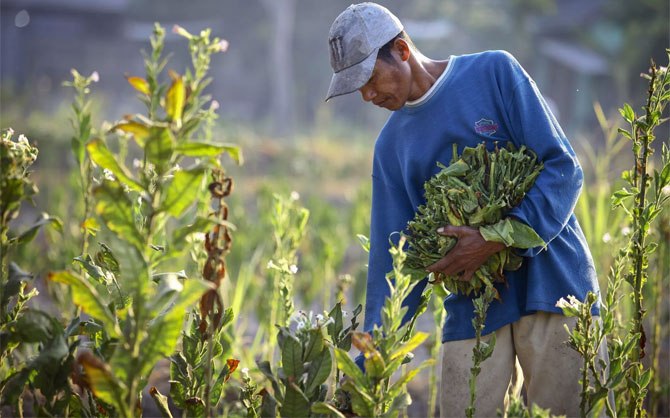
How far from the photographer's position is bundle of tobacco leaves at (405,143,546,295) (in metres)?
2.22

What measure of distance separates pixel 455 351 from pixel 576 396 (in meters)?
0.37

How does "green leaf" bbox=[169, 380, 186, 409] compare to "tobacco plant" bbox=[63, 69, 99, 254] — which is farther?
"tobacco plant" bbox=[63, 69, 99, 254]

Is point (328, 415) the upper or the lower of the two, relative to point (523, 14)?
lower

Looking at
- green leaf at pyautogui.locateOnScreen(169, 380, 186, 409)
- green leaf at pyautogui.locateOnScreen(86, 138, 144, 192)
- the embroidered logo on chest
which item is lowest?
green leaf at pyautogui.locateOnScreen(169, 380, 186, 409)

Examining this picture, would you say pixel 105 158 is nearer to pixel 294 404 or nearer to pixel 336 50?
pixel 294 404

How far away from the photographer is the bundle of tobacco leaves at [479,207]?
7.30 feet

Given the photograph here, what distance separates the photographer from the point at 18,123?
14523 millimetres

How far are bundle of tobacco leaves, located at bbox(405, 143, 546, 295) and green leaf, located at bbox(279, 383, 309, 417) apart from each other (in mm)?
549

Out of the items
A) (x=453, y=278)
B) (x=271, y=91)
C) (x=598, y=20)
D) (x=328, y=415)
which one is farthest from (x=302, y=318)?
(x=271, y=91)

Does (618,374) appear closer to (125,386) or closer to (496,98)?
(496,98)

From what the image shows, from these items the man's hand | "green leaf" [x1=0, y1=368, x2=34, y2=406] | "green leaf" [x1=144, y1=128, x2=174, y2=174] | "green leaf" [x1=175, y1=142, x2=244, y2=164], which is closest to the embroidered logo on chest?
the man's hand

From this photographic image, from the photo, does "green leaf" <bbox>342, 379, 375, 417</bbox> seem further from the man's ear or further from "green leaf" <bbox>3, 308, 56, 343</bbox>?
the man's ear

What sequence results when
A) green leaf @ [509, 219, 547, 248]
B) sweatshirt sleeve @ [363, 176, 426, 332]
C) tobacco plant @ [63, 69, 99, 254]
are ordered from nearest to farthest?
green leaf @ [509, 219, 547, 248]
sweatshirt sleeve @ [363, 176, 426, 332]
tobacco plant @ [63, 69, 99, 254]

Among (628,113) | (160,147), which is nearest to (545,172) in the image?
(628,113)
